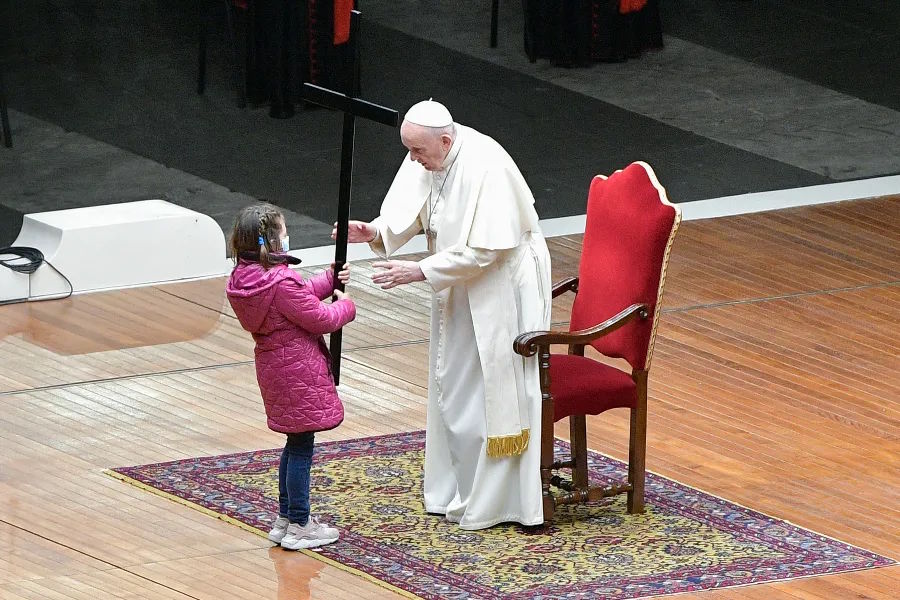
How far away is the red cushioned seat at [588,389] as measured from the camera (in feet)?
20.9

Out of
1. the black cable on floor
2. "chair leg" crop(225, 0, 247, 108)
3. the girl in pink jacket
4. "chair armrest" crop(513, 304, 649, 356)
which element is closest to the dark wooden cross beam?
the girl in pink jacket

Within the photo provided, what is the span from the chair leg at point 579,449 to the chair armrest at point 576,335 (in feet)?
1.17

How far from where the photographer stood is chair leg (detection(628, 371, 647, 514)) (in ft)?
21.4

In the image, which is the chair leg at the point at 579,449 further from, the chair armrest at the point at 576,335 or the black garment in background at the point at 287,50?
the black garment in background at the point at 287,50

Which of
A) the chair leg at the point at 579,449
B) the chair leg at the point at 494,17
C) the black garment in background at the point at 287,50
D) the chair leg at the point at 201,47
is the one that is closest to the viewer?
the chair leg at the point at 579,449

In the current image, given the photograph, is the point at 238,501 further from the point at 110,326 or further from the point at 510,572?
the point at 110,326

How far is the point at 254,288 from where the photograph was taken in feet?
19.2

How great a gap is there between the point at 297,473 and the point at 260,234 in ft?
2.64

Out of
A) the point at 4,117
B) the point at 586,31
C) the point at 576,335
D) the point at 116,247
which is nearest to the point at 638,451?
the point at 576,335

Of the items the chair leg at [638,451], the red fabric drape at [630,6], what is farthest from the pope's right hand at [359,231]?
the red fabric drape at [630,6]

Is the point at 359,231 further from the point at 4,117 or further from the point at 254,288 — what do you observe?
the point at 4,117

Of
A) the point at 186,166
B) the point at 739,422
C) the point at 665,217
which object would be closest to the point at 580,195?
the point at 186,166

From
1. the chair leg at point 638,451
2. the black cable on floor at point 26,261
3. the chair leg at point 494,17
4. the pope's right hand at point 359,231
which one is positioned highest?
the pope's right hand at point 359,231

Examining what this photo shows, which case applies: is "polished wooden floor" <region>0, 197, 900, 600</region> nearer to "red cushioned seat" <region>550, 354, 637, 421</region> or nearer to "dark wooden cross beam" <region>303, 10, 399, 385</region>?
"red cushioned seat" <region>550, 354, 637, 421</region>
